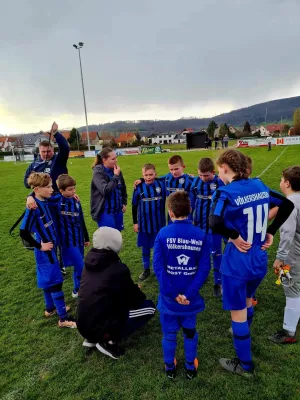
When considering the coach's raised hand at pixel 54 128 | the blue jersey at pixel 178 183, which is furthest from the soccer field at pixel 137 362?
the coach's raised hand at pixel 54 128

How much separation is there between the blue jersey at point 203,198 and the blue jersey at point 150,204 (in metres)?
0.67

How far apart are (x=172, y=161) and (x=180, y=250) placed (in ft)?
7.73

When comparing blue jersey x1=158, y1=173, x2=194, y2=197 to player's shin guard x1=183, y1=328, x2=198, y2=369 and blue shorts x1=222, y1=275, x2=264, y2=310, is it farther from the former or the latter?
player's shin guard x1=183, y1=328, x2=198, y2=369

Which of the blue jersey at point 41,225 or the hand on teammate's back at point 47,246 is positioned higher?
the blue jersey at point 41,225

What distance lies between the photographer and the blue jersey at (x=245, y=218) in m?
2.42

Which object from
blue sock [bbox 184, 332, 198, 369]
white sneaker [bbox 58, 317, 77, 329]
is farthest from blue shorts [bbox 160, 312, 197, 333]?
white sneaker [bbox 58, 317, 77, 329]

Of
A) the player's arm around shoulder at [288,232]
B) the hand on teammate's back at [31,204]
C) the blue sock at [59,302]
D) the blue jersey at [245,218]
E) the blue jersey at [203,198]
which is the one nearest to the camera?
the blue jersey at [245,218]

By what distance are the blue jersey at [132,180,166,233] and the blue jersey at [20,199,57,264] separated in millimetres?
1565

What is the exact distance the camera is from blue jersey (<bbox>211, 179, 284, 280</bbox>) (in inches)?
95.2

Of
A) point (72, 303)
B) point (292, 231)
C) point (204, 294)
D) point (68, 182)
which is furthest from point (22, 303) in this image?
point (292, 231)

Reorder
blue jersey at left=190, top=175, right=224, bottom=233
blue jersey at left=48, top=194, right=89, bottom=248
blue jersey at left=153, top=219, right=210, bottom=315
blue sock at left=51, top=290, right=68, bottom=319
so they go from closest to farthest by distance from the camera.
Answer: blue jersey at left=153, top=219, right=210, bottom=315, blue sock at left=51, top=290, right=68, bottom=319, blue jersey at left=48, top=194, right=89, bottom=248, blue jersey at left=190, top=175, right=224, bottom=233

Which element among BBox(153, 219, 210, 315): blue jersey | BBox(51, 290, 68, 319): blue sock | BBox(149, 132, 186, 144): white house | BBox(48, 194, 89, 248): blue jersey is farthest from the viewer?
BBox(149, 132, 186, 144): white house

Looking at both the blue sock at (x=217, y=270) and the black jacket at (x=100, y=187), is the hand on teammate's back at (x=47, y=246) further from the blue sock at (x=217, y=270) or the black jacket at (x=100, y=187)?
the blue sock at (x=217, y=270)

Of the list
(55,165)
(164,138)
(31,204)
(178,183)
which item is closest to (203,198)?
(178,183)
